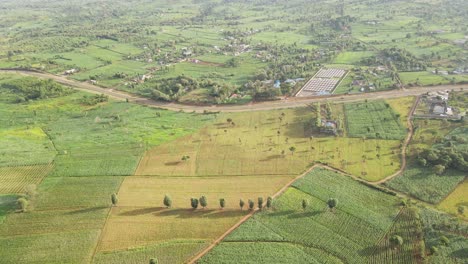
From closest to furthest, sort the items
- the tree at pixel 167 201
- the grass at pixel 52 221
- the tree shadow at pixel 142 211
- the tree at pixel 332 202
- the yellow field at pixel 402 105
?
the grass at pixel 52 221
the tree at pixel 332 202
the tree shadow at pixel 142 211
the tree at pixel 167 201
the yellow field at pixel 402 105

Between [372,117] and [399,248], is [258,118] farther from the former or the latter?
[399,248]

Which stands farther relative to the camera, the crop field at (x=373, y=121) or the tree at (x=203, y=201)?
the crop field at (x=373, y=121)

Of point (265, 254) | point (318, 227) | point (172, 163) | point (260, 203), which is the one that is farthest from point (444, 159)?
point (172, 163)

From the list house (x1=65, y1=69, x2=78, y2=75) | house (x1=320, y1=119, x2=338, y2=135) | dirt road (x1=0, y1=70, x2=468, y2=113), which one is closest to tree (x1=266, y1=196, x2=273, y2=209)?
house (x1=320, y1=119, x2=338, y2=135)

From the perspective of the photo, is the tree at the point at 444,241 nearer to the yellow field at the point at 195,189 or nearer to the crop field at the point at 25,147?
the yellow field at the point at 195,189

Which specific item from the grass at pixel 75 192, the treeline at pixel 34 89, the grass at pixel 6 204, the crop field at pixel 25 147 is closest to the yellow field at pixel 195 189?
the grass at pixel 75 192

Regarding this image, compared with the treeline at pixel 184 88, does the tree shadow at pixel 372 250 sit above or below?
below

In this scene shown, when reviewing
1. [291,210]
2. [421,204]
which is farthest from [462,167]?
[291,210]
